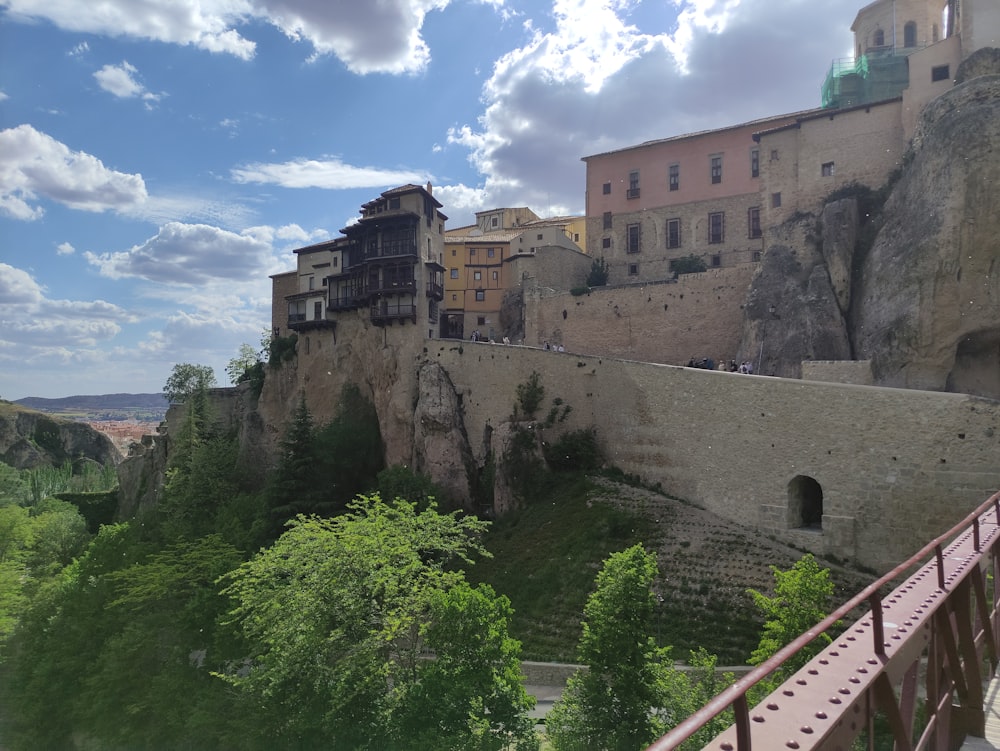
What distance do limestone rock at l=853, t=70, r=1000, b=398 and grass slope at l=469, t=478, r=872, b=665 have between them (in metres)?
8.24

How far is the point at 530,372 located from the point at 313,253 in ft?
72.1

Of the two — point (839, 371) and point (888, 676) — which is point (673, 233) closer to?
point (839, 371)

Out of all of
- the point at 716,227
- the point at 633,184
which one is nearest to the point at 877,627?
the point at 716,227

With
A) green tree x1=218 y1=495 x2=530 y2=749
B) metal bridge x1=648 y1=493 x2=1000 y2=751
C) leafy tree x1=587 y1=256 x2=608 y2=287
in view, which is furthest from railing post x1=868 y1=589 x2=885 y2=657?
leafy tree x1=587 y1=256 x2=608 y2=287

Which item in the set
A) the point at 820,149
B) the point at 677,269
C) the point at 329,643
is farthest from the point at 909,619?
the point at 677,269

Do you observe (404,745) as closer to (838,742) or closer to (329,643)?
(329,643)

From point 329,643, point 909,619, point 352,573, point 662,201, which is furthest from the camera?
point 662,201

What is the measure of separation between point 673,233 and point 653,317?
10.1 meters

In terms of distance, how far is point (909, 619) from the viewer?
3.89 m

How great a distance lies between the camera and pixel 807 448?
1853 cm

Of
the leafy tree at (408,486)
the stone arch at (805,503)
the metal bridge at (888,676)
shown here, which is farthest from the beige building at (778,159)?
the metal bridge at (888,676)

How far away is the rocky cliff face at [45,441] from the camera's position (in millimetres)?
83812

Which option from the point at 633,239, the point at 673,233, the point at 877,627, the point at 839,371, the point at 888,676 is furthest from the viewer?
the point at 633,239

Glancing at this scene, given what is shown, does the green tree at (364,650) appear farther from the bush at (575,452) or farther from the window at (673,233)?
the window at (673,233)
